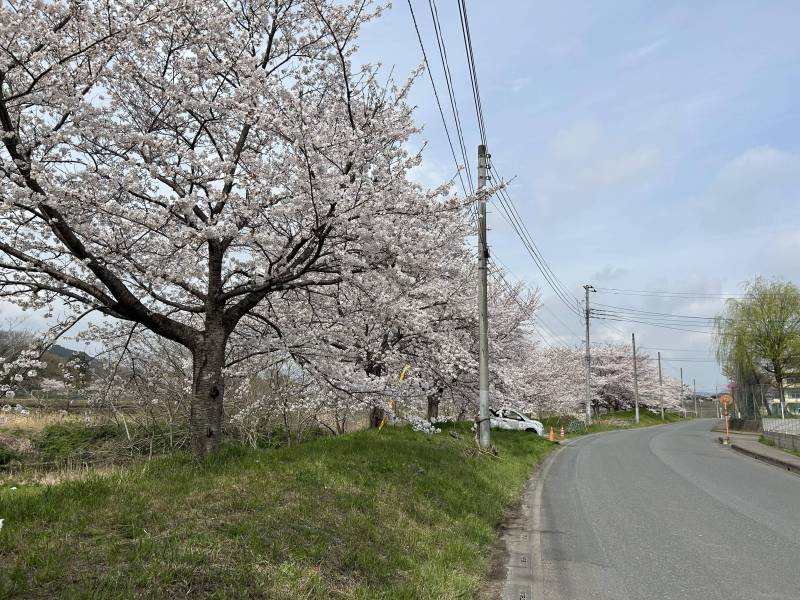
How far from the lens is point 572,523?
30.3 feet

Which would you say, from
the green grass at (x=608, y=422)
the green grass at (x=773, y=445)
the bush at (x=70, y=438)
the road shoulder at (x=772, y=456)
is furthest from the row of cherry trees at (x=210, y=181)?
the green grass at (x=608, y=422)

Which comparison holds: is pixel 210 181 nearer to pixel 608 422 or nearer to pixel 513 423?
pixel 513 423

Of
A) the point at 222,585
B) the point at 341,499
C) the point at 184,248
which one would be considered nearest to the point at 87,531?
the point at 222,585

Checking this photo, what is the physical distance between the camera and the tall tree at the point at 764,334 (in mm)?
35812

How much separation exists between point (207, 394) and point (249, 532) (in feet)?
12.4

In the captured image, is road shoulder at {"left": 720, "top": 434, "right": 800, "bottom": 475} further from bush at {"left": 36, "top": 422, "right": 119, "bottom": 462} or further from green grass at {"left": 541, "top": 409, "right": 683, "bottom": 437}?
bush at {"left": 36, "top": 422, "right": 119, "bottom": 462}

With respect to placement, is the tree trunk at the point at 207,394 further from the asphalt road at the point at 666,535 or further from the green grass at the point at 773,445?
the green grass at the point at 773,445

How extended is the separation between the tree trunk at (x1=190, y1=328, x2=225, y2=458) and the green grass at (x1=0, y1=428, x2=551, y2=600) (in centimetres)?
37

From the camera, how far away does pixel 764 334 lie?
120 ft

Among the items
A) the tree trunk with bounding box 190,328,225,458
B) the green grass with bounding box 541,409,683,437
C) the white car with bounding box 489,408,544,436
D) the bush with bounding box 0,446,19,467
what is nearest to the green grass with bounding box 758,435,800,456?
the white car with bounding box 489,408,544,436

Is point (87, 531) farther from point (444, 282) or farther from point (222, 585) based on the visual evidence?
point (444, 282)

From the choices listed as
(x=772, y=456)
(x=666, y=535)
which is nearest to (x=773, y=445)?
(x=772, y=456)

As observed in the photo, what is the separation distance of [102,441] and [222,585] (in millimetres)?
16294

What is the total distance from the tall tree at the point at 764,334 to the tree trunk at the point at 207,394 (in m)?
36.6
